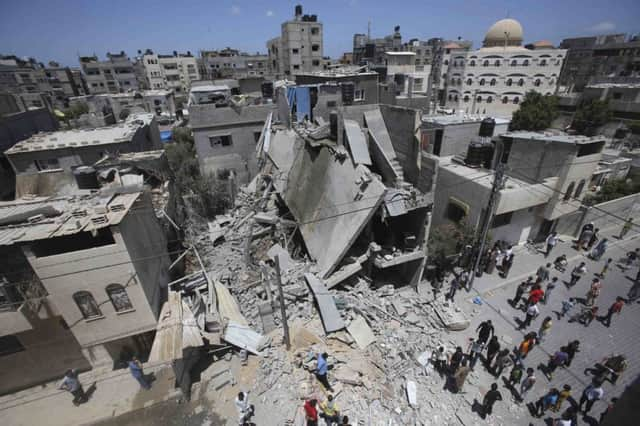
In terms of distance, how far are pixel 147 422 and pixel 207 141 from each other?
708 inches

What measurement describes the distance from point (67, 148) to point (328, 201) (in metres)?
17.4

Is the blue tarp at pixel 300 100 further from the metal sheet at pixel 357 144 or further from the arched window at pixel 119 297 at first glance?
the arched window at pixel 119 297

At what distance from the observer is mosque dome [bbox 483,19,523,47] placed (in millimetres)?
53312

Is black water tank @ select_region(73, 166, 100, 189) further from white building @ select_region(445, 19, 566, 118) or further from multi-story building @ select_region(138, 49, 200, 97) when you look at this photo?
multi-story building @ select_region(138, 49, 200, 97)

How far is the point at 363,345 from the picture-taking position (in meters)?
10.2

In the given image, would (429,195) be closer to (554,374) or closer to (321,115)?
(554,374)

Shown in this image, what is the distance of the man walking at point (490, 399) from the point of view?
27.8ft

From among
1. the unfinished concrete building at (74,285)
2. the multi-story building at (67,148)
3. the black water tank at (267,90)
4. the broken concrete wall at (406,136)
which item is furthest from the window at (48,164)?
the broken concrete wall at (406,136)

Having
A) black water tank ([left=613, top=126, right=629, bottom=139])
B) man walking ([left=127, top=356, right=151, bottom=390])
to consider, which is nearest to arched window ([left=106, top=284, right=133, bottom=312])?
man walking ([left=127, top=356, right=151, bottom=390])

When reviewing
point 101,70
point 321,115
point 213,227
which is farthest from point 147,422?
point 101,70

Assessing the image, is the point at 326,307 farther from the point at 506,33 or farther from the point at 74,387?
the point at 506,33

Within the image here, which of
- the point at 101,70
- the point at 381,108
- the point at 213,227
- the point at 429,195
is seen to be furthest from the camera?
the point at 101,70

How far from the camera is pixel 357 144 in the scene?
1324 centimetres

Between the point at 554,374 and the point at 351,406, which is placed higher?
the point at 351,406
